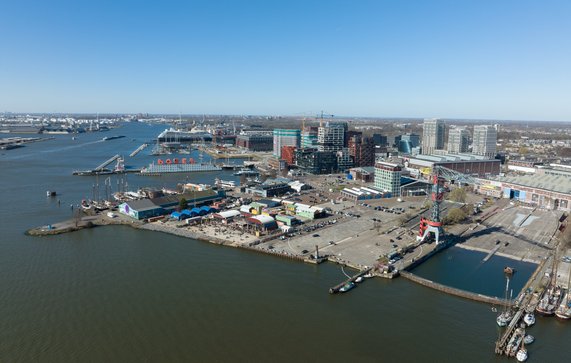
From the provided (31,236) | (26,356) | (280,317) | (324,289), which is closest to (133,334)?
(26,356)

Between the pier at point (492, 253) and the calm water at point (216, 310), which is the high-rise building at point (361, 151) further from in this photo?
the calm water at point (216, 310)

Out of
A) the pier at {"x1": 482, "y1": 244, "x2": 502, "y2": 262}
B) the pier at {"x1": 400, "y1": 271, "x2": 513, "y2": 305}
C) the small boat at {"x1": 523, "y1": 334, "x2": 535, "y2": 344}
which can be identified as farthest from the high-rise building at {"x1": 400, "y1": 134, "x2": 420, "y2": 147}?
the small boat at {"x1": 523, "y1": 334, "x2": 535, "y2": 344}

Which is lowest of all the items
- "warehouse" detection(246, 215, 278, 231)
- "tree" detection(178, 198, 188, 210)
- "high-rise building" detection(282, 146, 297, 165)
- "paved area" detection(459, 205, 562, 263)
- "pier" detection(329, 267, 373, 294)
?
"pier" detection(329, 267, 373, 294)

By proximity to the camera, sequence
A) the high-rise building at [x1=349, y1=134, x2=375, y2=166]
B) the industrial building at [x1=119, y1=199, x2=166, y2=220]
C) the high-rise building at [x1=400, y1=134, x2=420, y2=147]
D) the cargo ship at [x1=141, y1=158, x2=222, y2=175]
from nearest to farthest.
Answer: the industrial building at [x1=119, y1=199, x2=166, y2=220], the cargo ship at [x1=141, y1=158, x2=222, y2=175], the high-rise building at [x1=349, y1=134, x2=375, y2=166], the high-rise building at [x1=400, y1=134, x2=420, y2=147]

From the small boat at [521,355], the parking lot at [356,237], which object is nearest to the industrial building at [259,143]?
the parking lot at [356,237]

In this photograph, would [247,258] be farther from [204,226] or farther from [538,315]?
[538,315]

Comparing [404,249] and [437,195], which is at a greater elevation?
[437,195]

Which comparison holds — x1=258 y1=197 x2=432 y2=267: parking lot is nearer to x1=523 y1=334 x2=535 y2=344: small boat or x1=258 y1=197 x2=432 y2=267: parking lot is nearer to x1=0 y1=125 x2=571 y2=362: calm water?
x1=0 y1=125 x2=571 y2=362: calm water
